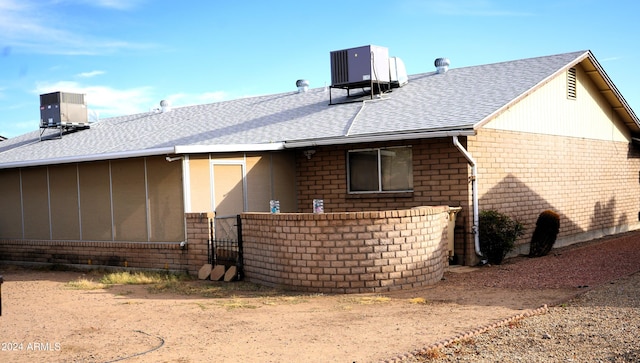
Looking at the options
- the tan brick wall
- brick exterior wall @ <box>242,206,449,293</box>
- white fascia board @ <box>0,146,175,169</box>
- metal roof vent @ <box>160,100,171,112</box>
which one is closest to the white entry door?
white fascia board @ <box>0,146,175,169</box>

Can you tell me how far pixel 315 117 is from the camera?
16609 mm

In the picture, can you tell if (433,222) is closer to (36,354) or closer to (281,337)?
(281,337)

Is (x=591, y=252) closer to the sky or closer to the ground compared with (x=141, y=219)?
closer to the ground

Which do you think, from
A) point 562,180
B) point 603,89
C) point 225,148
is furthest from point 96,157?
point 603,89

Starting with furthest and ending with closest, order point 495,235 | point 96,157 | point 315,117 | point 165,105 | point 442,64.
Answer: point 165,105, point 442,64, point 315,117, point 96,157, point 495,235

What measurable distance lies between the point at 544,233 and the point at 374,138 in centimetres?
447

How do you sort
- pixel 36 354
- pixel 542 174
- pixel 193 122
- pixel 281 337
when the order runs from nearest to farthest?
pixel 36 354
pixel 281 337
pixel 542 174
pixel 193 122

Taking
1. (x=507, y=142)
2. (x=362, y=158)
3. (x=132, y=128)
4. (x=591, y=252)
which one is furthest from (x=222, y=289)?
(x=132, y=128)

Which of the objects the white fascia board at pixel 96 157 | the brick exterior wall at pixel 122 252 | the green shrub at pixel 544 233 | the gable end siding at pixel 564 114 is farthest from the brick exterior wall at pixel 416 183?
the white fascia board at pixel 96 157

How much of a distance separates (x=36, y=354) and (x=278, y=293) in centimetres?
436

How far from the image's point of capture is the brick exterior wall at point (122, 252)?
13.1 m

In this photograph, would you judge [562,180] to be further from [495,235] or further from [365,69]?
[365,69]

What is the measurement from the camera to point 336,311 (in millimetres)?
9062

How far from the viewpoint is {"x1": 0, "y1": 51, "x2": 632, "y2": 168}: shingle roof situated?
13.9 metres
